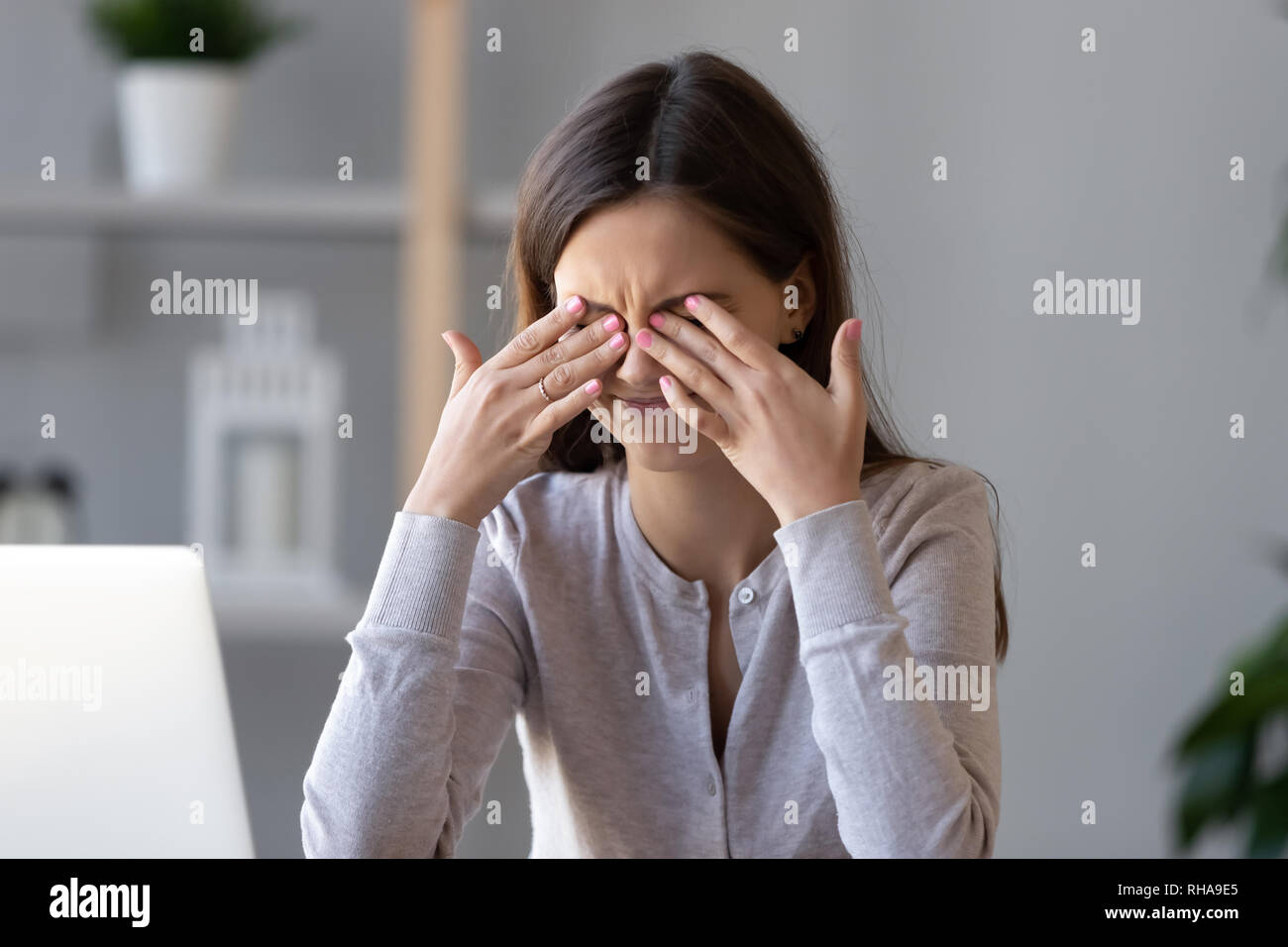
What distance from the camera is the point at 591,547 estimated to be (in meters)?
0.94

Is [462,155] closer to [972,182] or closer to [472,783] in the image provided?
[972,182]

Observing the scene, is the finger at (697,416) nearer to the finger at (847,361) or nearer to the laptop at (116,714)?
the finger at (847,361)

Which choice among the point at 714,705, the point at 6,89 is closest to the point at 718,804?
the point at 714,705

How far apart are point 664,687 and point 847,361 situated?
0.28m

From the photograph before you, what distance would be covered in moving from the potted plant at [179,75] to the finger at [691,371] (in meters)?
0.96

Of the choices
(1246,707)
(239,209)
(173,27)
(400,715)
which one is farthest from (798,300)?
(173,27)

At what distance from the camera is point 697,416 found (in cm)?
78

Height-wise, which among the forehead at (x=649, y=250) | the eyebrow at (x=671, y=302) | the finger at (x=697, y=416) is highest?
the forehead at (x=649, y=250)

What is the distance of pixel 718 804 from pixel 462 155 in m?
0.97

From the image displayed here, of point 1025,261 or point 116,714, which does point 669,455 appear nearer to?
point 116,714

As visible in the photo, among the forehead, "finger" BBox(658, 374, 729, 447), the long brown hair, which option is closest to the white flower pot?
the long brown hair

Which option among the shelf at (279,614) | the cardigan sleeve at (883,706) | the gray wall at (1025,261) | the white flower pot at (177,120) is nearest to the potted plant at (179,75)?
the white flower pot at (177,120)

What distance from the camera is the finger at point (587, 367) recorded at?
795 millimetres

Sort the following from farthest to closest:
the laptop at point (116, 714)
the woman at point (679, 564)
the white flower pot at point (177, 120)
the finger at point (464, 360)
→ 1. the white flower pot at point (177, 120)
2. the finger at point (464, 360)
3. the woman at point (679, 564)
4. the laptop at point (116, 714)
